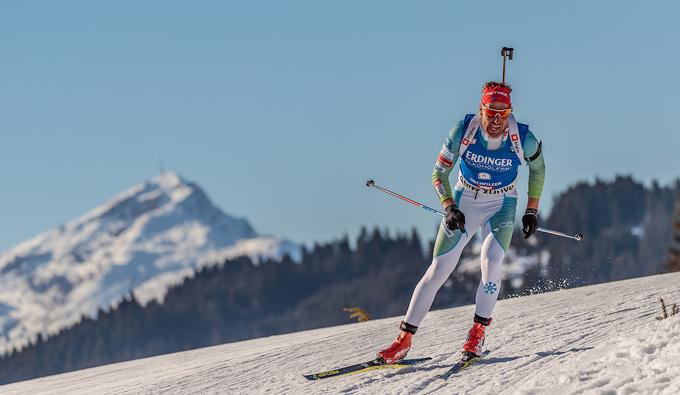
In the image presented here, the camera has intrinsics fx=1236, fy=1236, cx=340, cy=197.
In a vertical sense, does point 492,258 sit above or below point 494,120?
below

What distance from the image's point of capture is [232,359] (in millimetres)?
14461

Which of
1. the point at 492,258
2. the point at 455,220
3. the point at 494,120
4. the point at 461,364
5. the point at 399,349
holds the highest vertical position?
the point at 494,120

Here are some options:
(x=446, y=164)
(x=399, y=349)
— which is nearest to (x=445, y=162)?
(x=446, y=164)

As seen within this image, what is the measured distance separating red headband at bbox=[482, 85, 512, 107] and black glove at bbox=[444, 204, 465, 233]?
1.05m

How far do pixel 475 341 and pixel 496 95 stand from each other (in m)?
2.28

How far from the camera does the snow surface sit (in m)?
9.25

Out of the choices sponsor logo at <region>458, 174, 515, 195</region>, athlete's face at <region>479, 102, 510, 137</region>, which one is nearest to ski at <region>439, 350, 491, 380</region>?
sponsor logo at <region>458, 174, 515, 195</region>

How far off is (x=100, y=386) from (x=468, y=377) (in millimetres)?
5423

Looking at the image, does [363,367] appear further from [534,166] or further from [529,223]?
[534,166]

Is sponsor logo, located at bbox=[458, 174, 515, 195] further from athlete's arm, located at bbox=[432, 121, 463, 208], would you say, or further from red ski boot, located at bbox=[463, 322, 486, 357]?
red ski boot, located at bbox=[463, 322, 486, 357]

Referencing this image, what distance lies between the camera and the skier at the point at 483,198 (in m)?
11.4

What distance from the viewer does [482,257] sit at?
11.4 m

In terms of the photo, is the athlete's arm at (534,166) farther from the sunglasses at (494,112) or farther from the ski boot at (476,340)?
the ski boot at (476,340)

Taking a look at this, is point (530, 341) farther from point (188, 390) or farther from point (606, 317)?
point (188, 390)
